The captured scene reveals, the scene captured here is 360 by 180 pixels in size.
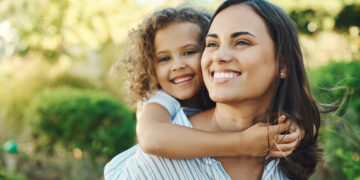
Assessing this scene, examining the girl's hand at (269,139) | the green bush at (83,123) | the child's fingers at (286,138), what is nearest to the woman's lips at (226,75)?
the girl's hand at (269,139)

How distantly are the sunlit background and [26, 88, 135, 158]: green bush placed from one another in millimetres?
18

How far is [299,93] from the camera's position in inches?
88.4

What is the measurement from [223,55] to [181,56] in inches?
28.2

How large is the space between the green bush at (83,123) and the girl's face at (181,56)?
4416 millimetres

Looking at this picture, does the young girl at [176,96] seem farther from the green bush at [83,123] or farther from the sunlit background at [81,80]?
the green bush at [83,123]

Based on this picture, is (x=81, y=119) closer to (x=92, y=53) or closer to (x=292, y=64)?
(x=292, y=64)

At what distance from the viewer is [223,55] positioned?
2016mm

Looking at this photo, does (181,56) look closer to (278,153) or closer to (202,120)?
(202,120)

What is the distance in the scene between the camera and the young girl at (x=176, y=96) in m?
2.06

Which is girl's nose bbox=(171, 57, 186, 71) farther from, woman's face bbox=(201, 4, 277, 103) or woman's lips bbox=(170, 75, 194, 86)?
woman's face bbox=(201, 4, 277, 103)

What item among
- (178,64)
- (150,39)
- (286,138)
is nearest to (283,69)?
(286,138)

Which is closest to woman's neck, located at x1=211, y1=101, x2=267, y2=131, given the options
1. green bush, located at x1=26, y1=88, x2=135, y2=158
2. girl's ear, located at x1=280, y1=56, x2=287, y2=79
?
girl's ear, located at x1=280, y1=56, x2=287, y2=79

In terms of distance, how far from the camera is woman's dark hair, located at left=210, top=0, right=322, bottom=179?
6.93 ft

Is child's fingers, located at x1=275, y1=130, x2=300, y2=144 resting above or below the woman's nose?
below
